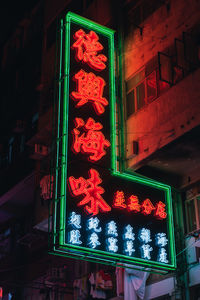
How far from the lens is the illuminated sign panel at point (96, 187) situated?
10664 millimetres

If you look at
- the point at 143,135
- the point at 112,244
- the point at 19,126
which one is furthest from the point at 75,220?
the point at 19,126

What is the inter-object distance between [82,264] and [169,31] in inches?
348

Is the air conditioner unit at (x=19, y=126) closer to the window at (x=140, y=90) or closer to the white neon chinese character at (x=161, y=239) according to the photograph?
the window at (x=140, y=90)

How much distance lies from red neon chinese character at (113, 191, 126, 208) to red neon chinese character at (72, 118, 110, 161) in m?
1.05

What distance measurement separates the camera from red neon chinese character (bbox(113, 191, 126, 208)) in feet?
37.7

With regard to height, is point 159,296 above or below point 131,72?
below

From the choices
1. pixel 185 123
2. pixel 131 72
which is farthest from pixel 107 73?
pixel 185 123

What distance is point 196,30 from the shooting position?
40.1 feet

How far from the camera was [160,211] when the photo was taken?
39.9ft

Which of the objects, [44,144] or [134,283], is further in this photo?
[44,144]

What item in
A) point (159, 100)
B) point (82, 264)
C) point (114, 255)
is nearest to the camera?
point (114, 255)

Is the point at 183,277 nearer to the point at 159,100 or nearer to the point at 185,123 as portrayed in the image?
the point at 185,123

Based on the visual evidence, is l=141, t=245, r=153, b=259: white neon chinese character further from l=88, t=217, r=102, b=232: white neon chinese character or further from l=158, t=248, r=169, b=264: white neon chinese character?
l=88, t=217, r=102, b=232: white neon chinese character

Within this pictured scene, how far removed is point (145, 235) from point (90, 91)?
164 inches
